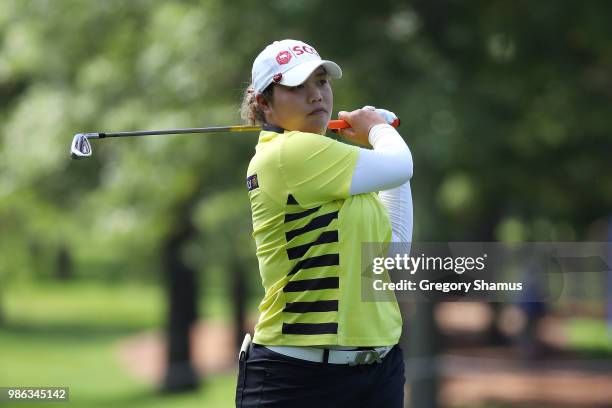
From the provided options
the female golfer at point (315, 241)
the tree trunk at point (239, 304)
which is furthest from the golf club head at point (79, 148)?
the tree trunk at point (239, 304)

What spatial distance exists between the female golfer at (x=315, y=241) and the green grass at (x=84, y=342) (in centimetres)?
1023

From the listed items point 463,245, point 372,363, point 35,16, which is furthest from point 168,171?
point 372,363

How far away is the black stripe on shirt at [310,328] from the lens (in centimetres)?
283

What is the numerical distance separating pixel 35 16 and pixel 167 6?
1.67 metres

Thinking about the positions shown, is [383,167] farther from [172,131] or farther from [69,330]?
[69,330]

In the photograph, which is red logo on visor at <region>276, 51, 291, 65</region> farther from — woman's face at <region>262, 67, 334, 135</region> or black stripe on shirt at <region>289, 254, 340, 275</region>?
black stripe on shirt at <region>289, 254, 340, 275</region>

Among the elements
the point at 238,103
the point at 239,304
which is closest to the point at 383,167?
the point at 238,103

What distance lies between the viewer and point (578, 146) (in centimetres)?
1025

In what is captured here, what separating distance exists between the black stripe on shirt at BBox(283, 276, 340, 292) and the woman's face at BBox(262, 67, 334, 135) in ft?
1.49

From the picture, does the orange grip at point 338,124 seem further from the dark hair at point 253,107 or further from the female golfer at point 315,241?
the dark hair at point 253,107

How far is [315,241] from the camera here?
284 centimetres

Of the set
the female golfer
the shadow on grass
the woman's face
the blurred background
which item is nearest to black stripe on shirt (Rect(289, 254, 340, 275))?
the female golfer

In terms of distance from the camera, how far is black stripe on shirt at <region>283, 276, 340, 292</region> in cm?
283

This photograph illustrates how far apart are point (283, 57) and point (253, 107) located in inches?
9.2
